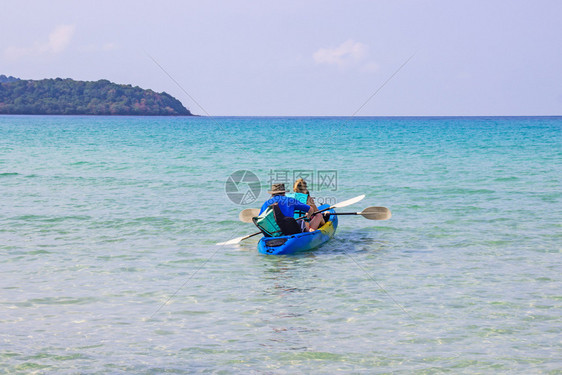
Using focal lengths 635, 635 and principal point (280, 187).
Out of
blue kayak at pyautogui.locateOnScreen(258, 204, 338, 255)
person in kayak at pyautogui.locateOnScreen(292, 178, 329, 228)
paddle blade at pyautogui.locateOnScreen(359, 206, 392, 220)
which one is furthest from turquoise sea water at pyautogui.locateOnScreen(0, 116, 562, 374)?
person in kayak at pyautogui.locateOnScreen(292, 178, 329, 228)

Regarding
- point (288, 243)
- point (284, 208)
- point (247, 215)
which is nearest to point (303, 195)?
point (284, 208)

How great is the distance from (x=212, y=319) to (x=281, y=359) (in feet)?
5.81

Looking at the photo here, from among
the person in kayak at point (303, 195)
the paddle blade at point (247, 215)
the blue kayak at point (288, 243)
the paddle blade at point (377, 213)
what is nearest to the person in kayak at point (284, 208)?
the blue kayak at point (288, 243)

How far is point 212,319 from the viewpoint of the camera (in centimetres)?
917

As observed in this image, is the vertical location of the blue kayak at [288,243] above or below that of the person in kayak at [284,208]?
below

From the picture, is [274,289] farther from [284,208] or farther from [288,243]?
[284,208]

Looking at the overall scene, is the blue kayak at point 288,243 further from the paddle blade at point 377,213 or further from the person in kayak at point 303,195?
the paddle blade at point 377,213

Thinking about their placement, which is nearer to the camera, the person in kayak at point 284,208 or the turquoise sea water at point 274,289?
the turquoise sea water at point 274,289

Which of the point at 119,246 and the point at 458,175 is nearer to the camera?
the point at 119,246

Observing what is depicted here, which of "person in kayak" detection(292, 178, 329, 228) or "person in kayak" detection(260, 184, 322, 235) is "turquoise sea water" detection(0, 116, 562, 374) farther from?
"person in kayak" detection(292, 178, 329, 228)

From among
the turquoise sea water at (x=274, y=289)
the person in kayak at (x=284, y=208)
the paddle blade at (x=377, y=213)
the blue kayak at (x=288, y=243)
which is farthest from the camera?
the paddle blade at (x=377, y=213)

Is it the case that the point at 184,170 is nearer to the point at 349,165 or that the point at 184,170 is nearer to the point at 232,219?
the point at 349,165

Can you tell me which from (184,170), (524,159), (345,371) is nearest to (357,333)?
(345,371)

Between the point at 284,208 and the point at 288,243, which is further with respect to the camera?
the point at 284,208
